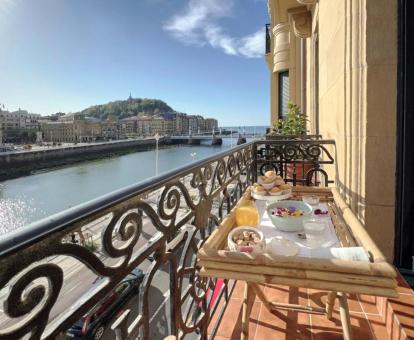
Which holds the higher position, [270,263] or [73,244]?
[73,244]

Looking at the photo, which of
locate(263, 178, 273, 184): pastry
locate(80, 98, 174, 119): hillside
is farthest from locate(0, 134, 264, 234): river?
locate(80, 98, 174, 119): hillside

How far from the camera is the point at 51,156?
60812 millimetres

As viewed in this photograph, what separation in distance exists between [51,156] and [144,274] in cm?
6745

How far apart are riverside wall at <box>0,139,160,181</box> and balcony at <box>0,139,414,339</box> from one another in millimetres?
55029

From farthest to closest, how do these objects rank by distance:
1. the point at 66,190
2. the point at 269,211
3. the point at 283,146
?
the point at 66,190 → the point at 283,146 → the point at 269,211

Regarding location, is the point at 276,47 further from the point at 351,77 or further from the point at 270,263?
the point at 270,263

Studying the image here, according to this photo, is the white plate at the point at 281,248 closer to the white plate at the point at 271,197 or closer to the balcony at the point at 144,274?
the balcony at the point at 144,274

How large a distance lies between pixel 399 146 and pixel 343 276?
160 cm

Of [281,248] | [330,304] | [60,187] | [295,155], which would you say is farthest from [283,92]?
[60,187]

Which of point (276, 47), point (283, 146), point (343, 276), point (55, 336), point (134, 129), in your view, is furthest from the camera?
point (134, 129)

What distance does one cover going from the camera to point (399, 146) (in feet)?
7.34

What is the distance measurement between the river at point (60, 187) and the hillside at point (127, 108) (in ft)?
314

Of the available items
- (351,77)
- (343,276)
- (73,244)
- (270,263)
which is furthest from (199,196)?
(351,77)

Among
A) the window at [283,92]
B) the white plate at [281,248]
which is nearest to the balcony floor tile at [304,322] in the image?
the white plate at [281,248]
